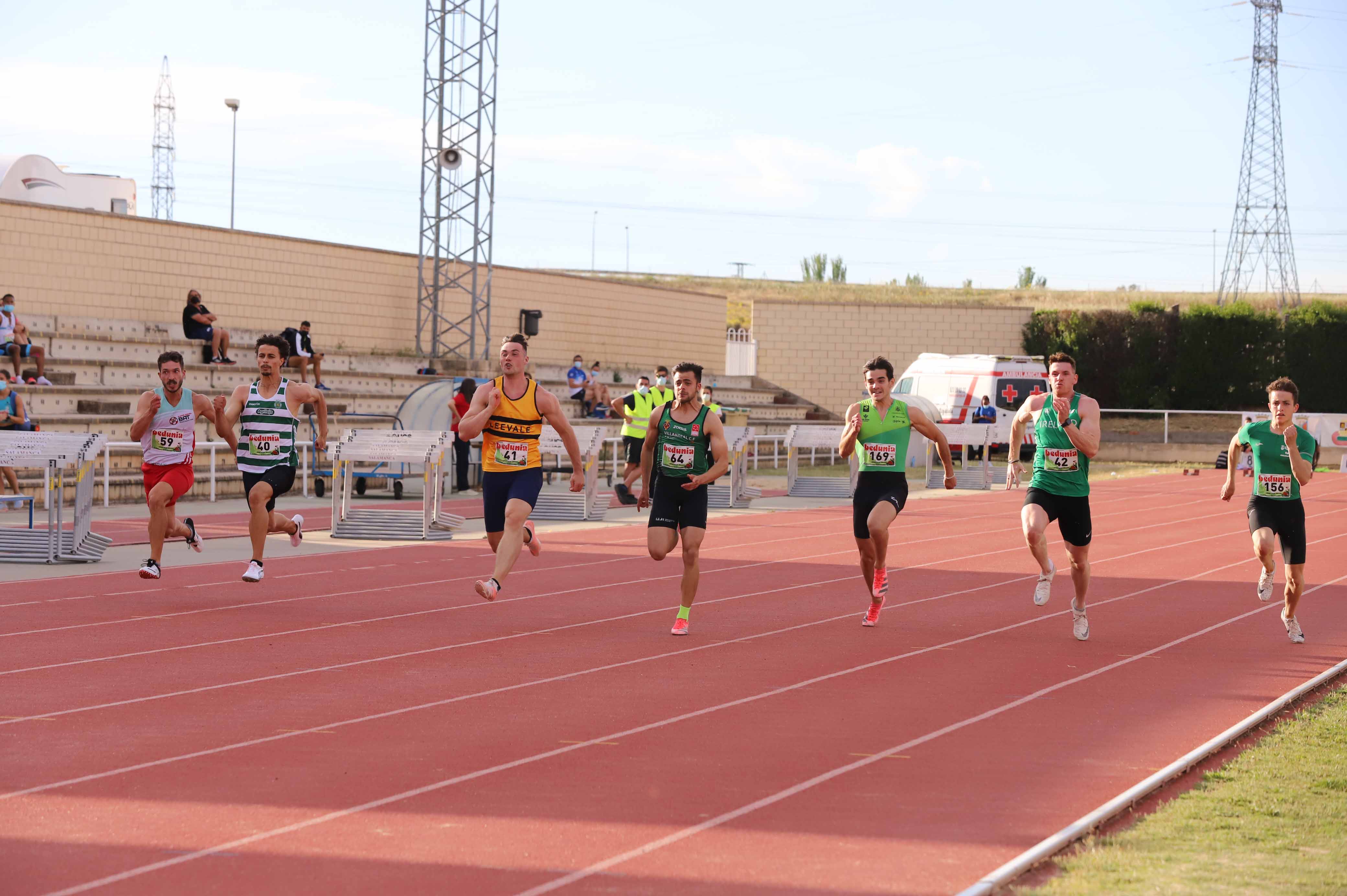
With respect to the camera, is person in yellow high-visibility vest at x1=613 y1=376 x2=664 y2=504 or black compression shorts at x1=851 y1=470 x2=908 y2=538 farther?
person in yellow high-visibility vest at x1=613 y1=376 x2=664 y2=504

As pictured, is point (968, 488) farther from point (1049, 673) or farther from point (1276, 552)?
point (1049, 673)

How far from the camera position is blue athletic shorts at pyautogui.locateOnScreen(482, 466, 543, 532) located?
1062 centimetres

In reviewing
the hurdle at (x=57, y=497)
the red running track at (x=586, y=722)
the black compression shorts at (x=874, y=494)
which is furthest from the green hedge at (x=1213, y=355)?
the black compression shorts at (x=874, y=494)

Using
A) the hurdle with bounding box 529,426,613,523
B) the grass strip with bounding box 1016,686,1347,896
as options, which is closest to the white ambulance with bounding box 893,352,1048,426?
the hurdle with bounding box 529,426,613,523

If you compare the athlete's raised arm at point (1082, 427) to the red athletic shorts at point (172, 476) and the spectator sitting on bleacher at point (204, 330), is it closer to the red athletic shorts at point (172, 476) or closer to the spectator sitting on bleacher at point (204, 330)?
the red athletic shorts at point (172, 476)

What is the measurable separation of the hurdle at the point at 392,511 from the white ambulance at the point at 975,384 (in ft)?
66.5

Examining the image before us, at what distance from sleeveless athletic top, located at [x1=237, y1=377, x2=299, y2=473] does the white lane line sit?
17.4 ft

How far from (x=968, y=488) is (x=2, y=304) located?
17.9 meters

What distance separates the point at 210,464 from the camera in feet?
71.5

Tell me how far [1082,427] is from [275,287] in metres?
24.8

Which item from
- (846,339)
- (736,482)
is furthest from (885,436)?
(846,339)

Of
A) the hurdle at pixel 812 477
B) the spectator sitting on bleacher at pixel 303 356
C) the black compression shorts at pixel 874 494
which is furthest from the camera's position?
the spectator sitting on bleacher at pixel 303 356

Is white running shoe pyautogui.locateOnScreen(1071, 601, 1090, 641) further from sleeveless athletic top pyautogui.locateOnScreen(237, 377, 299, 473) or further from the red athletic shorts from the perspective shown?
the red athletic shorts

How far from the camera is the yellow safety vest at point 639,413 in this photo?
21703 millimetres
